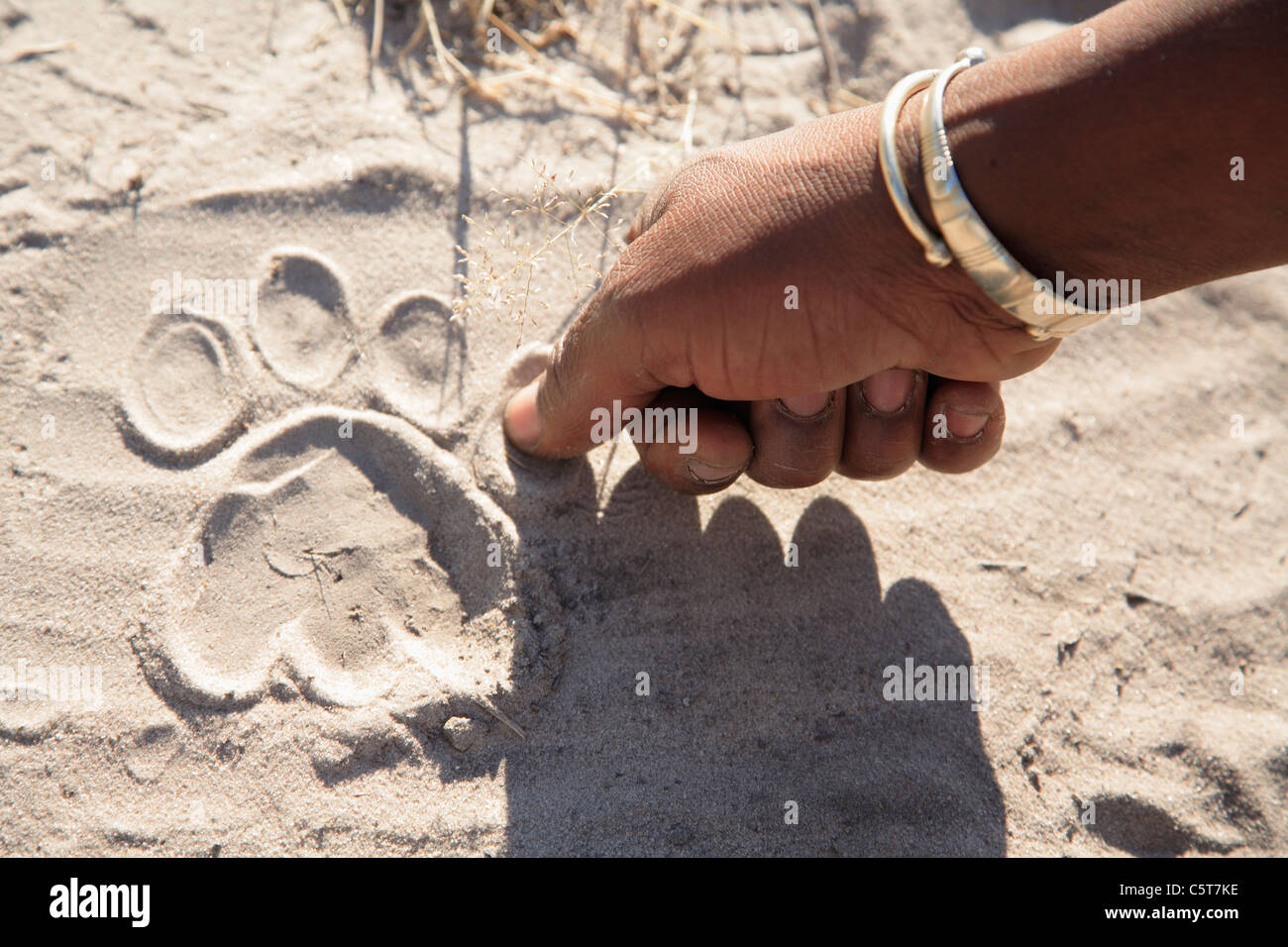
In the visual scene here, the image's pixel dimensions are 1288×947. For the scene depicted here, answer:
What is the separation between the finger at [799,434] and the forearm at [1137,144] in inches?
18.5

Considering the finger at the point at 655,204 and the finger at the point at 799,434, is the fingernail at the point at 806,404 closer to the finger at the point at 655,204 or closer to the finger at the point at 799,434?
the finger at the point at 799,434

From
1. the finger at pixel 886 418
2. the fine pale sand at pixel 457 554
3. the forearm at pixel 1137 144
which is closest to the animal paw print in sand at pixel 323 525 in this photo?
the fine pale sand at pixel 457 554

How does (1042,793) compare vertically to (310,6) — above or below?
below

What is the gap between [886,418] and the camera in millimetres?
1732

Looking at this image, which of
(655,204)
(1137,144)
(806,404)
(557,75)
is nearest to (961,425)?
(806,404)

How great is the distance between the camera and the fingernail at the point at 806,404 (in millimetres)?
1683

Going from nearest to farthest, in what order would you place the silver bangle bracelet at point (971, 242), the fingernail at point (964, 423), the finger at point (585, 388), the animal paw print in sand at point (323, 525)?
1. the silver bangle bracelet at point (971, 242)
2. the finger at point (585, 388)
3. the fingernail at point (964, 423)
4. the animal paw print in sand at point (323, 525)

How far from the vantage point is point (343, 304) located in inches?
85.6

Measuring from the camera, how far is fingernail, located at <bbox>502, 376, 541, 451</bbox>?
6.50ft

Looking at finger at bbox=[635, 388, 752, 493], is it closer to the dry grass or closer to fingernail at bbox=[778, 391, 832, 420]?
fingernail at bbox=[778, 391, 832, 420]

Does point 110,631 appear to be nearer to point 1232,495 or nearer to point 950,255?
point 950,255
